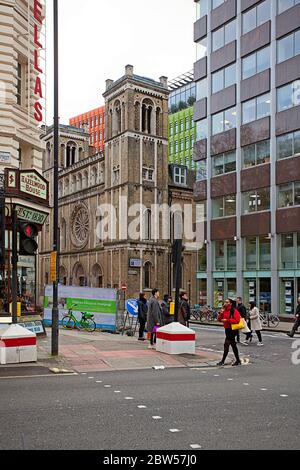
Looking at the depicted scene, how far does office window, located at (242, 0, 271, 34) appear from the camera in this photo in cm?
3644

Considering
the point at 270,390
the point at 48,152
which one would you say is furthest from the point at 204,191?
the point at 48,152

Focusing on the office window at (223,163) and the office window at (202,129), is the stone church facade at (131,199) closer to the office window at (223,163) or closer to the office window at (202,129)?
the office window at (202,129)

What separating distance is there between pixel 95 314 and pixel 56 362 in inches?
405

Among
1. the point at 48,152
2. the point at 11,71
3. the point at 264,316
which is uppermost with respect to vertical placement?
the point at 48,152

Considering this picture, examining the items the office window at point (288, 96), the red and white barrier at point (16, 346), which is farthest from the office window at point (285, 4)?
the red and white barrier at point (16, 346)

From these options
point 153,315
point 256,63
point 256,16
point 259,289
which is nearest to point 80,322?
point 153,315

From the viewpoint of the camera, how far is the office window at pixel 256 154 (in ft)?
119

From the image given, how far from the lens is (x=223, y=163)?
40.3m

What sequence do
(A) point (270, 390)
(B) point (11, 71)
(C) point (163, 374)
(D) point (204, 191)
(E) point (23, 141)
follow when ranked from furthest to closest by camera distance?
(D) point (204, 191) < (E) point (23, 141) < (B) point (11, 71) < (C) point (163, 374) < (A) point (270, 390)

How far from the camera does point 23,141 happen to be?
69.7 feet

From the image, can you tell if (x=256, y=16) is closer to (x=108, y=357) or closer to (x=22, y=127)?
(x=22, y=127)

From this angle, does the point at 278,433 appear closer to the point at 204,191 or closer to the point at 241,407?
the point at 241,407

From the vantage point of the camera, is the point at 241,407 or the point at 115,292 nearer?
the point at 241,407

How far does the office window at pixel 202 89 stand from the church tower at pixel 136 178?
17.3 meters
